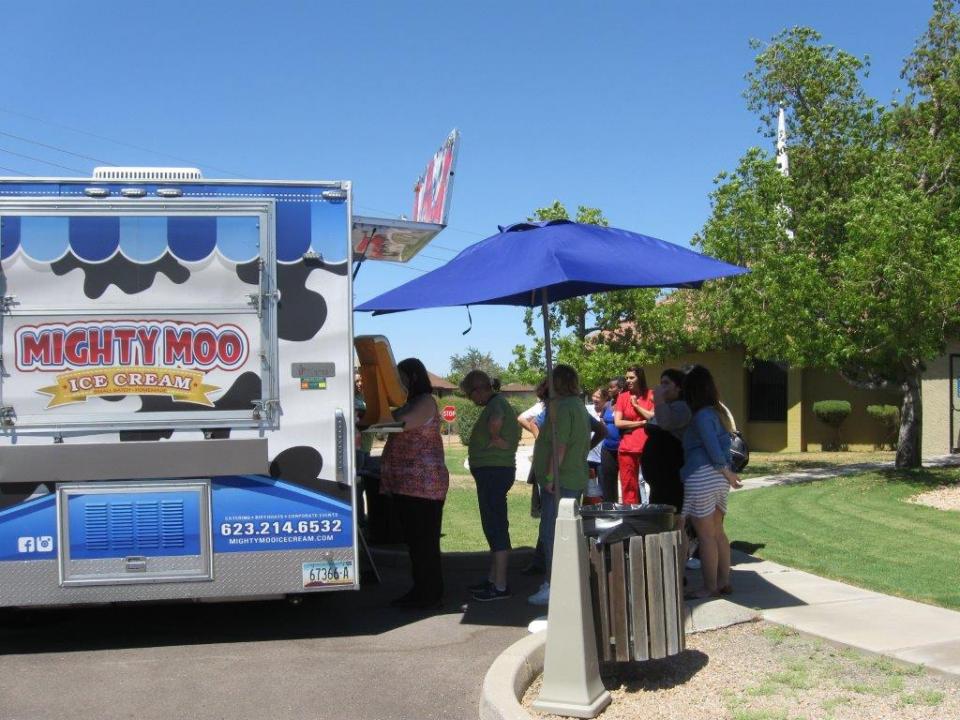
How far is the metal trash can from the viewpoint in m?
5.15

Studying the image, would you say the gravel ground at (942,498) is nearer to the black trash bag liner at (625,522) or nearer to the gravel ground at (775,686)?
the gravel ground at (775,686)

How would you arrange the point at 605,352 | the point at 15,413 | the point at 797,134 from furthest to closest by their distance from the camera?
1. the point at 605,352
2. the point at 797,134
3. the point at 15,413

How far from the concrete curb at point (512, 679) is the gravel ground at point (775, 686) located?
0.27 ft

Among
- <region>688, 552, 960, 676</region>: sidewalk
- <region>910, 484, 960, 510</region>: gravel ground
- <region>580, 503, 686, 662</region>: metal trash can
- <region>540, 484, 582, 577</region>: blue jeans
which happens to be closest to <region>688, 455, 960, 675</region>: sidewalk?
<region>688, 552, 960, 676</region>: sidewalk

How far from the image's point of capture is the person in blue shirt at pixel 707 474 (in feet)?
22.6

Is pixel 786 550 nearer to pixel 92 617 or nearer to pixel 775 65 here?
pixel 92 617

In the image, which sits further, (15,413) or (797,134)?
(797,134)

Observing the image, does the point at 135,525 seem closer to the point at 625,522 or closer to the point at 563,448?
the point at 563,448

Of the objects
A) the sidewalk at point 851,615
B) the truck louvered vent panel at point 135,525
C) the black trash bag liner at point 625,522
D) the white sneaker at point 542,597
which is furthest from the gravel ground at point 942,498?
the truck louvered vent panel at point 135,525

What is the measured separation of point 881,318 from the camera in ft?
47.4

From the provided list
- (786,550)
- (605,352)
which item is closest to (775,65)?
(605,352)

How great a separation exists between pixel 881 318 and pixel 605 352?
1057cm

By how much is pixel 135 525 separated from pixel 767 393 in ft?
77.0

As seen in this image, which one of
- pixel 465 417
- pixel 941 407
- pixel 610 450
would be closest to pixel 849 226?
pixel 610 450
